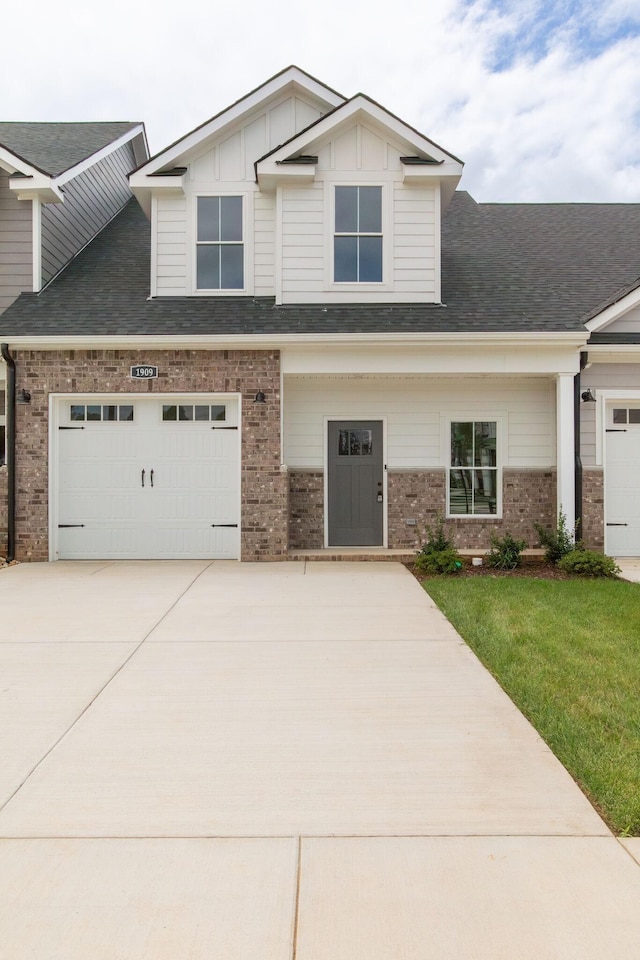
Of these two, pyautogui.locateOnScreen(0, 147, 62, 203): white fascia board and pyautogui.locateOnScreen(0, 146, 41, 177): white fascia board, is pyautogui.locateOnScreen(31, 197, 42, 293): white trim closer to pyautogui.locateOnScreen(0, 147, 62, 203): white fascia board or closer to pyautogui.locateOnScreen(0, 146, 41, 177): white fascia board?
pyautogui.locateOnScreen(0, 147, 62, 203): white fascia board

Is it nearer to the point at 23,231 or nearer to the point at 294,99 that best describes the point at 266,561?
the point at 23,231

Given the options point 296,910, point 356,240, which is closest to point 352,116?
point 356,240

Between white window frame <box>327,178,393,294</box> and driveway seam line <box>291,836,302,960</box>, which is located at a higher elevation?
white window frame <box>327,178,393,294</box>

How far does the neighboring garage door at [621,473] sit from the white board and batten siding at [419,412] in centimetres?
90

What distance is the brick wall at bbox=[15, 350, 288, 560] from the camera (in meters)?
10.1

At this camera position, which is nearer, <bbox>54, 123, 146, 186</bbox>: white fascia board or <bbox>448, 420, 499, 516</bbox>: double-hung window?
<bbox>448, 420, 499, 516</bbox>: double-hung window

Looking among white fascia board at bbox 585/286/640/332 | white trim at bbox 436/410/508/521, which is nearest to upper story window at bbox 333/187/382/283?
white trim at bbox 436/410/508/521

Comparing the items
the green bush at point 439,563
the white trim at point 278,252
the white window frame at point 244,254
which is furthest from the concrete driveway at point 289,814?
the white window frame at point 244,254

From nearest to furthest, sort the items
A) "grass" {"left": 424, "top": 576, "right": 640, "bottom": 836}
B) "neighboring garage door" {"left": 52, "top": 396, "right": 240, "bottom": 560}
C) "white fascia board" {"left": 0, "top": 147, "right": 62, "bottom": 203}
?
"grass" {"left": 424, "top": 576, "right": 640, "bottom": 836} < "neighboring garage door" {"left": 52, "top": 396, "right": 240, "bottom": 560} < "white fascia board" {"left": 0, "top": 147, "right": 62, "bottom": 203}

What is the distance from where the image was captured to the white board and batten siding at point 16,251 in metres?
10.9

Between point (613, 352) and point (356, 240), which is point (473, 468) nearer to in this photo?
point (613, 352)

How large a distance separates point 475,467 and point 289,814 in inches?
336

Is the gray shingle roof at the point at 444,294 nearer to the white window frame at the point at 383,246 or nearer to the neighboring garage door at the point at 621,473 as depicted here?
the white window frame at the point at 383,246

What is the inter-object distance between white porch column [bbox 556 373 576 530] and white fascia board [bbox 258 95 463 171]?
3889mm
